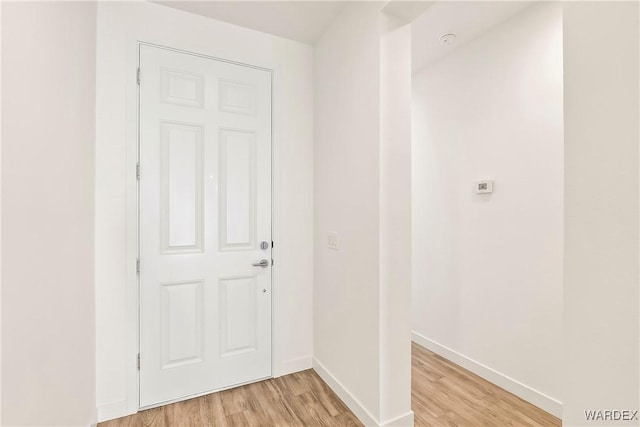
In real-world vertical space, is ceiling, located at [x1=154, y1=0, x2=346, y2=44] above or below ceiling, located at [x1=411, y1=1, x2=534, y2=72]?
below

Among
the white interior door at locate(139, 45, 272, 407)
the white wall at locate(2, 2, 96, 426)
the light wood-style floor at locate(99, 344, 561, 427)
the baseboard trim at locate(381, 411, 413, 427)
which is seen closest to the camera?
the white wall at locate(2, 2, 96, 426)

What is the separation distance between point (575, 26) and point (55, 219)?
5.98 feet

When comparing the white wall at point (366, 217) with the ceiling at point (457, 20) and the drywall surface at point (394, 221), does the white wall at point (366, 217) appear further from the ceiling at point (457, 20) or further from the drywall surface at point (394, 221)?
the ceiling at point (457, 20)

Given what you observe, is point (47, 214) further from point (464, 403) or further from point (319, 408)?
point (464, 403)

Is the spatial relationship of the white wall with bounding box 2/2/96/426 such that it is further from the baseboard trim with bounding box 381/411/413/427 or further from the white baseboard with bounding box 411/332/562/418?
the white baseboard with bounding box 411/332/562/418

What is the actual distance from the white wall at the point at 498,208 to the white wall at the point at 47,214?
2561mm

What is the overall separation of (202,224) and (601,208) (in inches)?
78.6

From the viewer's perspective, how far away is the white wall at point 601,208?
0.58 metres

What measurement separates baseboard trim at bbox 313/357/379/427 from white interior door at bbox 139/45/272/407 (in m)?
0.40

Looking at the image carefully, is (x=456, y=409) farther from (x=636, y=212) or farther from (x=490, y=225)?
(x=636, y=212)

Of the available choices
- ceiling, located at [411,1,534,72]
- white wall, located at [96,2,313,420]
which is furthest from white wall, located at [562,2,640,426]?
white wall, located at [96,2,313,420]

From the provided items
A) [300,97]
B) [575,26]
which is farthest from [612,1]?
[300,97]

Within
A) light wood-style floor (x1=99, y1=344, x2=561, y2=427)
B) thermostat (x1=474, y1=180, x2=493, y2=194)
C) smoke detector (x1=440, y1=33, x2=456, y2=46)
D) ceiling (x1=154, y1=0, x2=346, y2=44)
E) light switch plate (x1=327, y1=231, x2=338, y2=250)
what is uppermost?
smoke detector (x1=440, y1=33, x2=456, y2=46)

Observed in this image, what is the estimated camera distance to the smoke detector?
89.4 inches
